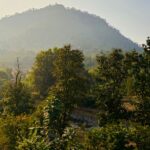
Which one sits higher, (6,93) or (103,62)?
(103,62)

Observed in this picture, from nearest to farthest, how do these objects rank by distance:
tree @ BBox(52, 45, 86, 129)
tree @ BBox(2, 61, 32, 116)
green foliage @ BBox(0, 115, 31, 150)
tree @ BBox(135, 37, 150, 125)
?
1. green foliage @ BBox(0, 115, 31, 150)
2. tree @ BBox(135, 37, 150, 125)
3. tree @ BBox(52, 45, 86, 129)
4. tree @ BBox(2, 61, 32, 116)

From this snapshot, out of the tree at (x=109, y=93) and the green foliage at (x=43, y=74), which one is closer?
the tree at (x=109, y=93)

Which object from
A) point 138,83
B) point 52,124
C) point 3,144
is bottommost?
point 3,144

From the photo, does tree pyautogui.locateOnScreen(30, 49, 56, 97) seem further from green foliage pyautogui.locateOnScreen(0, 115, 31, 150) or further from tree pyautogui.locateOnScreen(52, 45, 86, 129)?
green foliage pyautogui.locateOnScreen(0, 115, 31, 150)

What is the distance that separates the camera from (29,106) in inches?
2896

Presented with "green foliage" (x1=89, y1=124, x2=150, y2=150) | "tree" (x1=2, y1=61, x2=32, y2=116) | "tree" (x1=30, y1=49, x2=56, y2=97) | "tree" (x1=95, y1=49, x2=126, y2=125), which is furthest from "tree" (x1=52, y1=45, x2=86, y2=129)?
"tree" (x1=30, y1=49, x2=56, y2=97)

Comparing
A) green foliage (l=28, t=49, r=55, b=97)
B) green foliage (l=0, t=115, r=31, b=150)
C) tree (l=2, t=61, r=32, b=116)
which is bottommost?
green foliage (l=0, t=115, r=31, b=150)

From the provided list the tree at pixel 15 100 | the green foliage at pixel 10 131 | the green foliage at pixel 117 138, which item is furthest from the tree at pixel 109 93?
the green foliage at pixel 10 131

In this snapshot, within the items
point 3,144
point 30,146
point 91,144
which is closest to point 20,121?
point 3,144

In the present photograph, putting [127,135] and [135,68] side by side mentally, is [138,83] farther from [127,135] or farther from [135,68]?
[127,135]

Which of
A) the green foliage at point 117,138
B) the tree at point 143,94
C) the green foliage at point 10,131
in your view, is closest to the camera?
the green foliage at point 117,138

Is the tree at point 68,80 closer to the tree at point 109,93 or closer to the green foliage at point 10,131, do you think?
the tree at point 109,93

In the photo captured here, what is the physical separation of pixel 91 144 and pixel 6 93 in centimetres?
3339

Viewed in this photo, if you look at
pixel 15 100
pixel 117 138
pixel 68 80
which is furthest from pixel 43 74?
pixel 117 138
